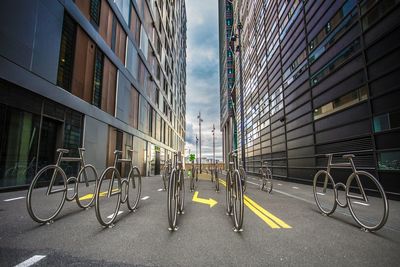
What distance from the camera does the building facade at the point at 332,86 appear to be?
705 centimetres

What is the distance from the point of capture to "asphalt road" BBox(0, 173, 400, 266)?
2352mm

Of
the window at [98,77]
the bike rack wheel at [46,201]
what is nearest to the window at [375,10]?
the bike rack wheel at [46,201]

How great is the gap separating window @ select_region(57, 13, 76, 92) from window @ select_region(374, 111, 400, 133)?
13557 millimetres

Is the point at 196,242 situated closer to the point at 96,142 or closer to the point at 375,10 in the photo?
the point at 375,10

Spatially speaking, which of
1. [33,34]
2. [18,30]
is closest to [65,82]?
[33,34]

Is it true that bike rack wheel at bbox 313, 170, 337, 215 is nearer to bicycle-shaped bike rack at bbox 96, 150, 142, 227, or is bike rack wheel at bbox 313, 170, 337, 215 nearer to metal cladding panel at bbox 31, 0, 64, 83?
bicycle-shaped bike rack at bbox 96, 150, 142, 227

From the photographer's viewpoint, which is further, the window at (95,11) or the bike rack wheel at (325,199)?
the window at (95,11)

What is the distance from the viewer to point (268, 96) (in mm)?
20406

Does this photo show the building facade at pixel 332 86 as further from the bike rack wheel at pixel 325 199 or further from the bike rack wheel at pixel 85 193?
the bike rack wheel at pixel 85 193

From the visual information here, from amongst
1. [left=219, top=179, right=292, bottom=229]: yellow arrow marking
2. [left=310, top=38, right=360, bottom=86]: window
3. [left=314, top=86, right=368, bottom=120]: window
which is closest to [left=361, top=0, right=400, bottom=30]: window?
[left=310, top=38, right=360, bottom=86]: window

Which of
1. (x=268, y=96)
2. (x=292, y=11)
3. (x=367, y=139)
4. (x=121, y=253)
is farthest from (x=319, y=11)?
(x=121, y=253)

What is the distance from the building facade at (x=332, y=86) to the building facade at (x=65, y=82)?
9.14 metres

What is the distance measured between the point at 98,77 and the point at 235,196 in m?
A: 12.1

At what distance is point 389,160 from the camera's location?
6.94 metres
